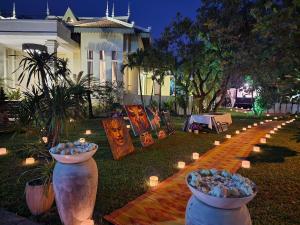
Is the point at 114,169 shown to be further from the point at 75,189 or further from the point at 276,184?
the point at 276,184

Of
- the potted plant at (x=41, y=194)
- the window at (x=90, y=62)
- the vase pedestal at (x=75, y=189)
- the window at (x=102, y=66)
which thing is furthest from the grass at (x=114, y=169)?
the window at (x=90, y=62)

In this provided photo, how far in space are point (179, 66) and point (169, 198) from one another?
1165cm

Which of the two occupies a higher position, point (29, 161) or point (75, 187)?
point (75, 187)

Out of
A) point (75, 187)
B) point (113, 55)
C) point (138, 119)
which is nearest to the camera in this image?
point (75, 187)

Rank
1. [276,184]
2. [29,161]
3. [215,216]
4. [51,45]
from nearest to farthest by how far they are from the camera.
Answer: [215,216]
[276,184]
[29,161]
[51,45]

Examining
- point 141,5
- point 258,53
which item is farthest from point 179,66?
point 141,5

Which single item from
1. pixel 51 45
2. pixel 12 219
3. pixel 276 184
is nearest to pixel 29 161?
pixel 12 219

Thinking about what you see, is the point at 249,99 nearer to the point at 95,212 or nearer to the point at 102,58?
the point at 102,58

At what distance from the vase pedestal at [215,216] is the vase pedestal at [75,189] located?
1237 mm

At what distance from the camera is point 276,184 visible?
14.9 feet

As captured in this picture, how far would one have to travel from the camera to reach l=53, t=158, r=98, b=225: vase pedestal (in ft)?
8.98

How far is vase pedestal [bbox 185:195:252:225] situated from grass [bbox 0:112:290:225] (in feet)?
5.11

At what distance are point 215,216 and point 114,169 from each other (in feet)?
11.3

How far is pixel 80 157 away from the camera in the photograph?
276 cm
